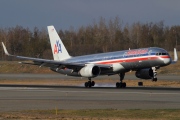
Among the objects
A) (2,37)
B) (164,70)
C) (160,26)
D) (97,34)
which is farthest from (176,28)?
(164,70)

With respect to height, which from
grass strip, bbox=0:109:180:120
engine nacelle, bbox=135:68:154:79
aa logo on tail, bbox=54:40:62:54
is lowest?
grass strip, bbox=0:109:180:120

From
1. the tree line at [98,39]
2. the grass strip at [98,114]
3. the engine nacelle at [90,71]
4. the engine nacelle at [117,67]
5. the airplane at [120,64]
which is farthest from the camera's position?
the tree line at [98,39]

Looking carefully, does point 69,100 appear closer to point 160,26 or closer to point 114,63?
point 114,63

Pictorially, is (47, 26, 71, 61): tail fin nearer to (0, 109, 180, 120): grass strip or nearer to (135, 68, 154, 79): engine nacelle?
(135, 68, 154, 79): engine nacelle

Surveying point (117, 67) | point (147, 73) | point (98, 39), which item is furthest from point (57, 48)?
point (98, 39)

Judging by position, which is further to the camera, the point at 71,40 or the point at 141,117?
the point at 71,40

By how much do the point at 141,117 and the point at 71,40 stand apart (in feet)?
523

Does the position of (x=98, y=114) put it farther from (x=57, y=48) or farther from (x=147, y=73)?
(x=57, y=48)

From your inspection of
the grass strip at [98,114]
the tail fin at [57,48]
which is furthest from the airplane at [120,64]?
the grass strip at [98,114]

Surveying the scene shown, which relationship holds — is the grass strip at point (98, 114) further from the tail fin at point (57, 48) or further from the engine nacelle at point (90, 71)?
the tail fin at point (57, 48)

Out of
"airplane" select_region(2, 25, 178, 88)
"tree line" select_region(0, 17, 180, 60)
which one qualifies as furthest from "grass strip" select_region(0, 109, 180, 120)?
"tree line" select_region(0, 17, 180, 60)

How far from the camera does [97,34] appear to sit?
579 ft

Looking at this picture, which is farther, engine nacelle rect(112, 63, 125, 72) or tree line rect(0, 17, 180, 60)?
tree line rect(0, 17, 180, 60)

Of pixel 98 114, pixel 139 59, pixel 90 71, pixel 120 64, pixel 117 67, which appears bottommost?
pixel 98 114
